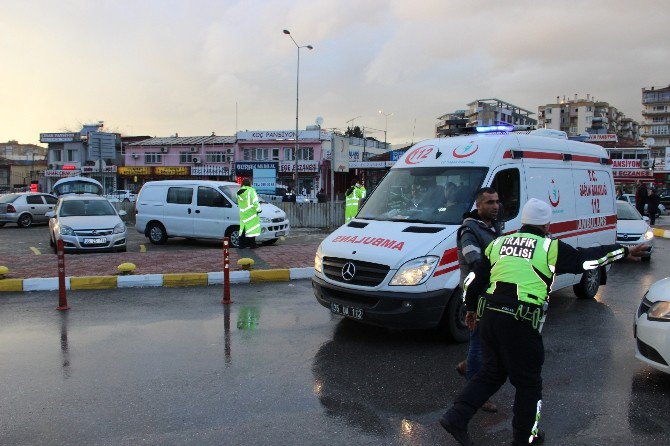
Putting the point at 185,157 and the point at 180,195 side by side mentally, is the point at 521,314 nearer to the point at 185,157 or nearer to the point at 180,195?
the point at 180,195

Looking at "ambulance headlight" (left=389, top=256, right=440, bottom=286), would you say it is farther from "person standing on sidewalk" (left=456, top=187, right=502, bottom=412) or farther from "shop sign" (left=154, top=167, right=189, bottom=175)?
"shop sign" (left=154, top=167, right=189, bottom=175)

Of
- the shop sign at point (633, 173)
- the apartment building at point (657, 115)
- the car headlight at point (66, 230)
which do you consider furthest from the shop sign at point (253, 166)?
the apartment building at point (657, 115)

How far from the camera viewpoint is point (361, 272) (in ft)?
19.4

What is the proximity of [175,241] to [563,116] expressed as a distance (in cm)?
11593

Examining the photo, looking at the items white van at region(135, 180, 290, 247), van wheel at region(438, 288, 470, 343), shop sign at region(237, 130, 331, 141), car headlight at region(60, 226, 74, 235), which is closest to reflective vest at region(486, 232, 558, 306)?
van wheel at region(438, 288, 470, 343)

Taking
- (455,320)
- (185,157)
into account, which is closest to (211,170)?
(185,157)

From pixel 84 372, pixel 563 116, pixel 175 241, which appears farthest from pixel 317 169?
pixel 563 116

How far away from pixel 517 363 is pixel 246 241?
36.9 ft

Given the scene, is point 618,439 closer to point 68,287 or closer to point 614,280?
point 614,280

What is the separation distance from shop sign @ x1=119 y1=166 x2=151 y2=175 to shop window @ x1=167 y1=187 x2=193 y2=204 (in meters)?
45.2

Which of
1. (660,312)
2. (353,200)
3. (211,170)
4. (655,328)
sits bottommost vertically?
(655,328)

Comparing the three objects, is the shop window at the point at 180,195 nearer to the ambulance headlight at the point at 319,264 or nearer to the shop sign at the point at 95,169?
the ambulance headlight at the point at 319,264

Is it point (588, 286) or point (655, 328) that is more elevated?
point (655, 328)

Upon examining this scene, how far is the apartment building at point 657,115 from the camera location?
10800 centimetres
